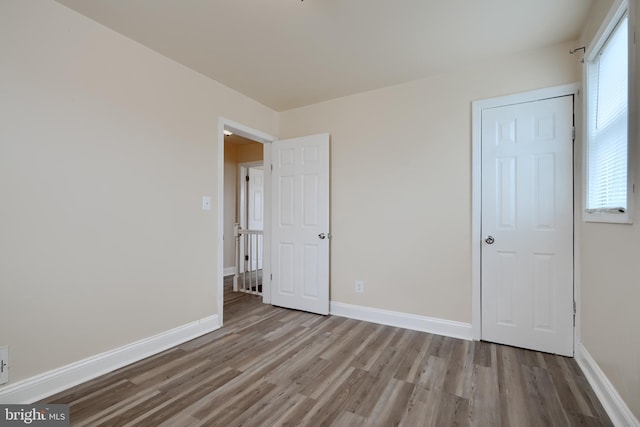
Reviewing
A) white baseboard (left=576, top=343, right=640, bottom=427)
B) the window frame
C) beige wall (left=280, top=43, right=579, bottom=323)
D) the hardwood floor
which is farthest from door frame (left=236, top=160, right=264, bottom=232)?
white baseboard (left=576, top=343, right=640, bottom=427)

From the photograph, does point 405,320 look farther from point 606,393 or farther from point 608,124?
point 608,124

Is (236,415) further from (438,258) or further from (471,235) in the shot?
(471,235)

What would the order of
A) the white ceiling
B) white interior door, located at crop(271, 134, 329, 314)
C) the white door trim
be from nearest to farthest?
1. the white ceiling
2. the white door trim
3. white interior door, located at crop(271, 134, 329, 314)

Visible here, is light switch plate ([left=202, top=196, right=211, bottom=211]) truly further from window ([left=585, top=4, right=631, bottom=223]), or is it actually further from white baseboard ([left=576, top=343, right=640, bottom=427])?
white baseboard ([left=576, top=343, right=640, bottom=427])

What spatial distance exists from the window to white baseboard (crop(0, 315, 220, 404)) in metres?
3.17

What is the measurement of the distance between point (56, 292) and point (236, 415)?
1382 millimetres

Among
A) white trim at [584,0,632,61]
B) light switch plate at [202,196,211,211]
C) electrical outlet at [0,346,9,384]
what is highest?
white trim at [584,0,632,61]

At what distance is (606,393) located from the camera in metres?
1.68

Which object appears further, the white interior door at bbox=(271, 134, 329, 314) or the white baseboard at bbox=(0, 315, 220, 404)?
the white interior door at bbox=(271, 134, 329, 314)

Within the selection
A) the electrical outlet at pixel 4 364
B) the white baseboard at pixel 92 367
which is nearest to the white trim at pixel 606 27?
the white baseboard at pixel 92 367

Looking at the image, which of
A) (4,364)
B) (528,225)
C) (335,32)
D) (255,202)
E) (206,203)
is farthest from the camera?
(255,202)

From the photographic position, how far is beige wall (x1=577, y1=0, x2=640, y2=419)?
1.38 m

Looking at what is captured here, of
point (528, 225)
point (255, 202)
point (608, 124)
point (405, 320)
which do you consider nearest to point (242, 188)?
point (255, 202)

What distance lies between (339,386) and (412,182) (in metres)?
1.94
